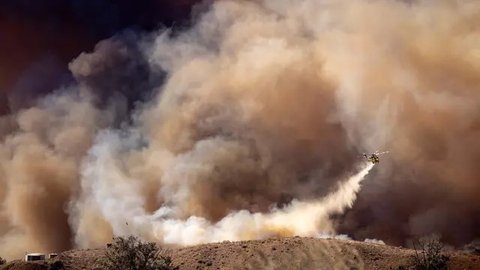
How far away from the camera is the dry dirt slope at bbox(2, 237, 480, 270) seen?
142ft

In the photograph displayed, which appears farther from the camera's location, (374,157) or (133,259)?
(374,157)

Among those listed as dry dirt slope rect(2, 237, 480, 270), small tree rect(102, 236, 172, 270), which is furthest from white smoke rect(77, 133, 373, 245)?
small tree rect(102, 236, 172, 270)

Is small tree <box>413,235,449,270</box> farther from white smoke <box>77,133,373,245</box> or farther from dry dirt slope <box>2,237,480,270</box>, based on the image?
white smoke <box>77,133,373,245</box>

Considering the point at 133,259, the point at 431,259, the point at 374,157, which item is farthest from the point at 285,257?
the point at 374,157

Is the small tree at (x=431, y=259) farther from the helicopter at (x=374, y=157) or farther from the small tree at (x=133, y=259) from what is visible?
the small tree at (x=133, y=259)

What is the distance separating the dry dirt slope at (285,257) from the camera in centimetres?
4328

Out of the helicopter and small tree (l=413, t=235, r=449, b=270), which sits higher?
the helicopter

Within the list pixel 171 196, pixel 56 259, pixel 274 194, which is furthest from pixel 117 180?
pixel 56 259

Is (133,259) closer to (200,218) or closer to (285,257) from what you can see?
(285,257)

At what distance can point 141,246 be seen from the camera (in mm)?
40688

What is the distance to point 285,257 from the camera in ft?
146

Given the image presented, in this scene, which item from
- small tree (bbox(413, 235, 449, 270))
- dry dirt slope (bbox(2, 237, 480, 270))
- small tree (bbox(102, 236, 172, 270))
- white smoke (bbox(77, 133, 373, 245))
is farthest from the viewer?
white smoke (bbox(77, 133, 373, 245))

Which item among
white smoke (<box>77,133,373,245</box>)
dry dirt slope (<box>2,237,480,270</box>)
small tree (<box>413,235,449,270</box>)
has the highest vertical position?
white smoke (<box>77,133,373,245</box>)

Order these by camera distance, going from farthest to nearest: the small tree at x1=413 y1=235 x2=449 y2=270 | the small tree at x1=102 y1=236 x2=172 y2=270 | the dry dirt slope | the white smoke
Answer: the white smoke
the dry dirt slope
the small tree at x1=413 y1=235 x2=449 y2=270
the small tree at x1=102 y1=236 x2=172 y2=270
